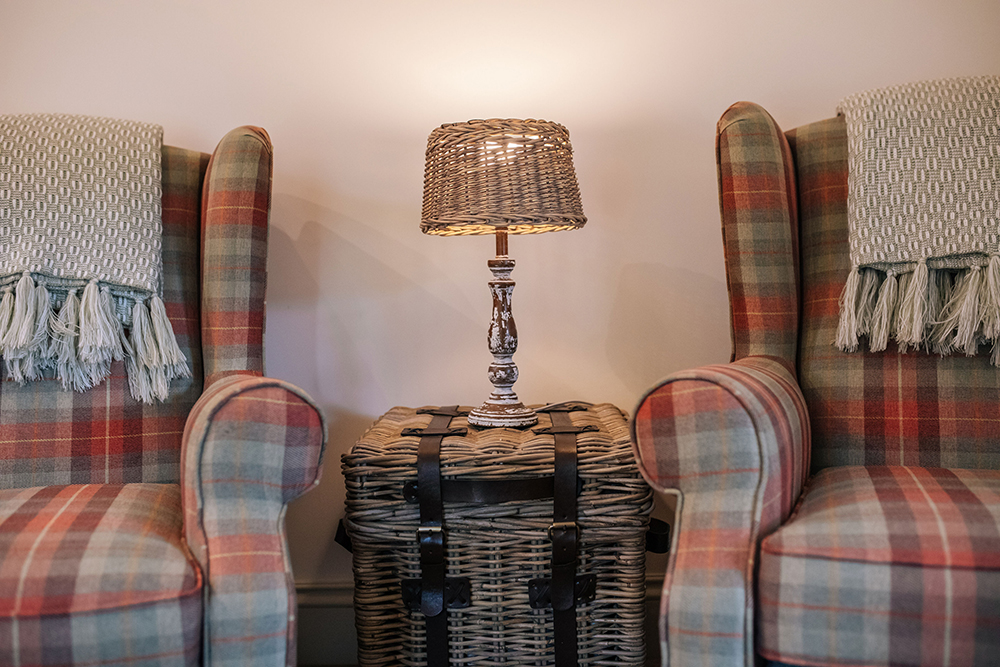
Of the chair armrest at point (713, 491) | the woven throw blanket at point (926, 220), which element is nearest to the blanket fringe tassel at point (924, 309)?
the woven throw blanket at point (926, 220)

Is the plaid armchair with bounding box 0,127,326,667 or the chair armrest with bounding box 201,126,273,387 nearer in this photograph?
the plaid armchair with bounding box 0,127,326,667

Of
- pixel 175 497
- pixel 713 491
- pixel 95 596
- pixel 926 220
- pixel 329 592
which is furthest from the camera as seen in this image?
pixel 329 592

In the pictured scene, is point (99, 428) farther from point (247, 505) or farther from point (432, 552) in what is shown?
point (432, 552)

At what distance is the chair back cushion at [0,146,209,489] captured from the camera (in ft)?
4.15

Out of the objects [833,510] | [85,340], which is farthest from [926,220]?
[85,340]

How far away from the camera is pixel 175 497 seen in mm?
1172

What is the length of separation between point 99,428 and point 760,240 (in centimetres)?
117

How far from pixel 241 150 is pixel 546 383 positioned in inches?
32.2

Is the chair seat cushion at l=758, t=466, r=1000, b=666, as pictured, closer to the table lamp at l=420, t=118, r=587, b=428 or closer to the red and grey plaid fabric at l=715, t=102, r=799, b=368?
the red and grey plaid fabric at l=715, t=102, r=799, b=368

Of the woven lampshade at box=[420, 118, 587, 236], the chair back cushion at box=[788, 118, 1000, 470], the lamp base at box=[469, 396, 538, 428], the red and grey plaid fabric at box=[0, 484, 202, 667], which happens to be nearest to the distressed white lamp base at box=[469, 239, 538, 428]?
the lamp base at box=[469, 396, 538, 428]

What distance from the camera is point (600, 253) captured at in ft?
5.74

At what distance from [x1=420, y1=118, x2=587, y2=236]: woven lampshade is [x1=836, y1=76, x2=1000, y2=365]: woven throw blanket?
493 millimetres

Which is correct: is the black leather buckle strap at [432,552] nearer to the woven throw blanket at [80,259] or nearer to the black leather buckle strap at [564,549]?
the black leather buckle strap at [564,549]

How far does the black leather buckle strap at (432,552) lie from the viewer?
49.1 inches
